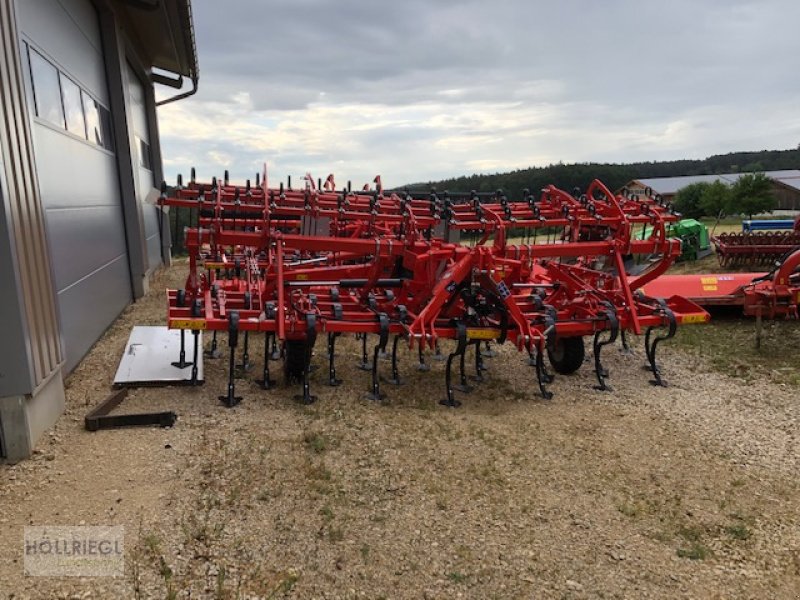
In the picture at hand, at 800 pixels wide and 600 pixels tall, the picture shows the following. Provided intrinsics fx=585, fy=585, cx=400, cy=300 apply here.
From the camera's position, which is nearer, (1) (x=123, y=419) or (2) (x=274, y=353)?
(1) (x=123, y=419)

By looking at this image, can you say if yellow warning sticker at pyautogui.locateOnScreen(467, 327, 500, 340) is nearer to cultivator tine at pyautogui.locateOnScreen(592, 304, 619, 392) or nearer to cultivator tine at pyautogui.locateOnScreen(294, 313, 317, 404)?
cultivator tine at pyautogui.locateOnScreen(592, 304, 619, 392)

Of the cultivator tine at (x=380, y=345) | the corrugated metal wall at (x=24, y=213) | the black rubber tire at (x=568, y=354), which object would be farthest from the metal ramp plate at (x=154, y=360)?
the black rubber tire at (x=568, y=354)

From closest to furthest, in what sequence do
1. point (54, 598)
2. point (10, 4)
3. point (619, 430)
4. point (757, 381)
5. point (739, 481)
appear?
1. point (54, 598)
2. point (739, 481)
3. point (10, 4)
4. point (619, 430)
5. point (757, 381)

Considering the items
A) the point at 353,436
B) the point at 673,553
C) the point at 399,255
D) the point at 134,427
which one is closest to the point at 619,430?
the point at 673,553

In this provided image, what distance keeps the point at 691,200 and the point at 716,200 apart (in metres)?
5.73

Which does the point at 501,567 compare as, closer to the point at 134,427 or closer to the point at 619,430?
the point at 619,430

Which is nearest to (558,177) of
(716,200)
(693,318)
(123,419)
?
(716,200)

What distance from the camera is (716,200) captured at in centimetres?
3353

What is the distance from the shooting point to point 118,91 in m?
9.99

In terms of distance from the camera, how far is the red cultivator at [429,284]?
5.53 meters

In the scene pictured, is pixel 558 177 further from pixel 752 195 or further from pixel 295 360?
pixel 295 360

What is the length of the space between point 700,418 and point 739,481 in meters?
1.22

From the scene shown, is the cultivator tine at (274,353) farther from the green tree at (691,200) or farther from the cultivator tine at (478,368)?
the green tree at (691,200)

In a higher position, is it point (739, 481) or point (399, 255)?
point (399, 255)
